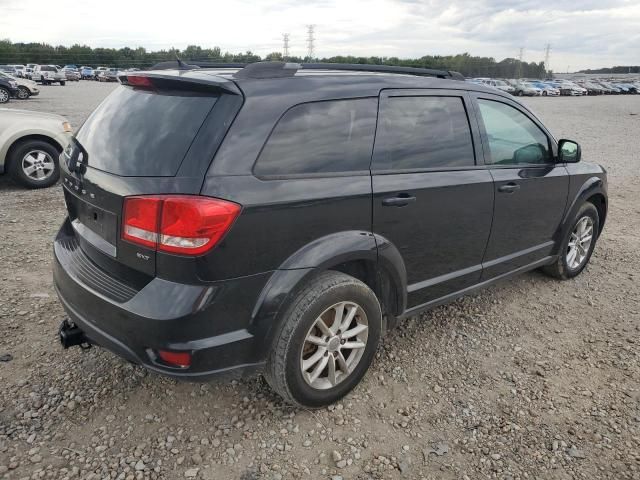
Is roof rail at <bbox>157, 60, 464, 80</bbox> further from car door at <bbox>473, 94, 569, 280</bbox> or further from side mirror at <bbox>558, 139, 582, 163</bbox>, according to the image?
side mirror at <bbox>558, 139, 582, 163</bbox>

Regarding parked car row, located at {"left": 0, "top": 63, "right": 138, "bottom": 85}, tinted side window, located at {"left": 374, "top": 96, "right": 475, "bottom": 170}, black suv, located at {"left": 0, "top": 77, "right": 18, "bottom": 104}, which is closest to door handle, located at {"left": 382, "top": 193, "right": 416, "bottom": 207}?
tinted side window, located at {"left": 374, "top": 96, "right": 475, "bottom": 170}

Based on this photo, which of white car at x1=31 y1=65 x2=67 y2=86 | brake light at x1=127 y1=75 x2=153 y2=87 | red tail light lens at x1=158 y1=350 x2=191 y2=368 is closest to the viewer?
red tail light lens at x1=158 y1=350 x2=191 y2=368

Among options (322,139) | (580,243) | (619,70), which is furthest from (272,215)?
(619,70)

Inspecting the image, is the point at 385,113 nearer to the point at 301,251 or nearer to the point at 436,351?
the point at 301,251

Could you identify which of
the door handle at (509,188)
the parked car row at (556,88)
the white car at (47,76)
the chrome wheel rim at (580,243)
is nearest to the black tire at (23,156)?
the door handle at (509,188)

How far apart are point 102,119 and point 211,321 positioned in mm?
1363

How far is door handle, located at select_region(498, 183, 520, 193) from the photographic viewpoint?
11.3ft

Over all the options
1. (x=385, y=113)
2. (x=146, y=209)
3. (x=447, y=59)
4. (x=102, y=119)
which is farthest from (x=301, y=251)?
(x=447, y=59)

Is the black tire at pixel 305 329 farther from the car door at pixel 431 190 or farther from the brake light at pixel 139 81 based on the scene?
the brake light at pixel 139 81

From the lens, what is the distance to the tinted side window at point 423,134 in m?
2.81

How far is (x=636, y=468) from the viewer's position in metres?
2.43

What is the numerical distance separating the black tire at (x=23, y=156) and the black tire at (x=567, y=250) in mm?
6691

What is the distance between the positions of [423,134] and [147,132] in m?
1.61

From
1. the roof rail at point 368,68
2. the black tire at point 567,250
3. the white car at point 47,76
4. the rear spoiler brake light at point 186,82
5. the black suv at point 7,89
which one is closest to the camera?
the rear spoiler brake light at point 186,82
